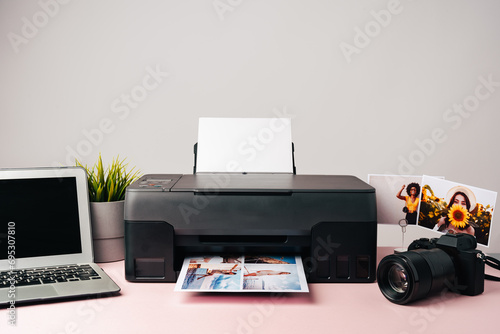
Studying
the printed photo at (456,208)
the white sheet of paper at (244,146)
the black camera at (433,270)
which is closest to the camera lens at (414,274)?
the black camera at (433,270)

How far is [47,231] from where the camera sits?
105 cm

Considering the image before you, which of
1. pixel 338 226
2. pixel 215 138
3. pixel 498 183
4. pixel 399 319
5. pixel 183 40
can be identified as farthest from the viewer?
pixel 498 183

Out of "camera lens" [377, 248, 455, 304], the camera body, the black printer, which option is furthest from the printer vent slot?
the camera body

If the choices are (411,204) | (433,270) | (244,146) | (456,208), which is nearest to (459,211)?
(456,208)

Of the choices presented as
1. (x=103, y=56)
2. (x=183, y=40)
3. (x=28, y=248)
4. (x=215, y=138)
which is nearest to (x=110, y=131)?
(x=103, y=56)

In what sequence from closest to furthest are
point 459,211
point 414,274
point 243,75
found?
point 414,274 < point 459,211 < point 243,75

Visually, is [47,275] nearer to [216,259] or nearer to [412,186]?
[216,259]

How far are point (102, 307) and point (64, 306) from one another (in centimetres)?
7

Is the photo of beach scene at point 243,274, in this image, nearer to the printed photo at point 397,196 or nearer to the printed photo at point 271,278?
the printed photo at point 271,278

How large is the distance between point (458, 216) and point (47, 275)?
3.07 feet

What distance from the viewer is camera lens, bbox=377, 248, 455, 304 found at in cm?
88

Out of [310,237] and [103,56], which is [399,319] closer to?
[310,237]

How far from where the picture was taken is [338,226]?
103cm

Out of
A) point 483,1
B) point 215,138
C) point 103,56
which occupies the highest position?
point 483,1
